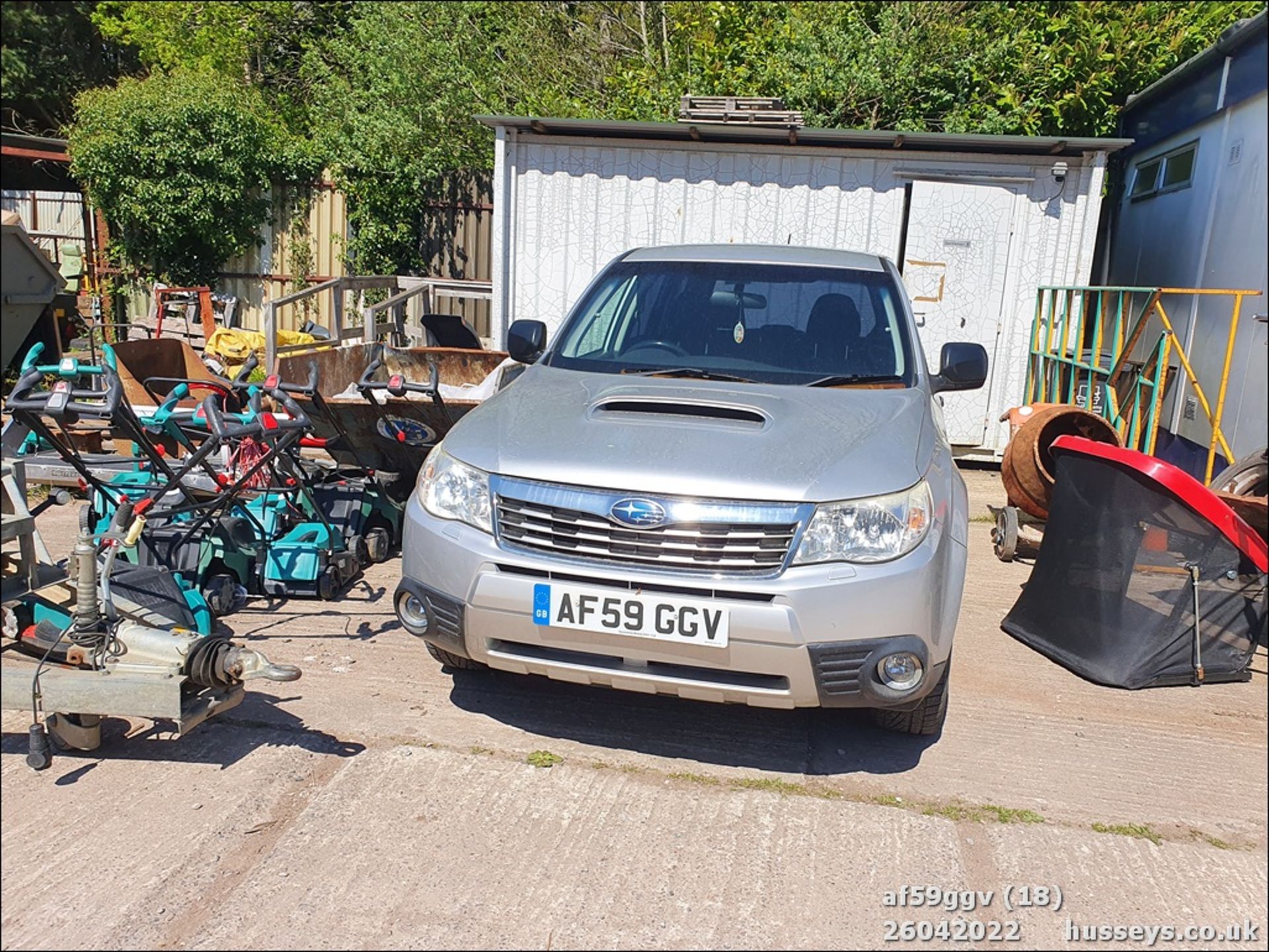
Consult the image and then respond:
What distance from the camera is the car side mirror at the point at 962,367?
14.8 ft

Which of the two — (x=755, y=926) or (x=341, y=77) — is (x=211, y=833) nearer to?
(x=755, y=926)

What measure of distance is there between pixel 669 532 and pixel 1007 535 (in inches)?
148

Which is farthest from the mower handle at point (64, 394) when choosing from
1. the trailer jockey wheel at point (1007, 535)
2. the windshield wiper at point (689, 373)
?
the trailer jockey wheel at point (1007, 535)

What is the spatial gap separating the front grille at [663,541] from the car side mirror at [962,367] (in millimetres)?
1733

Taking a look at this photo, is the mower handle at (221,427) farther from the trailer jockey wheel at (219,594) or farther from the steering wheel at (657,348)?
the steering wheel at (657,348)

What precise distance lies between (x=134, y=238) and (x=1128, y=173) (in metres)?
12.5

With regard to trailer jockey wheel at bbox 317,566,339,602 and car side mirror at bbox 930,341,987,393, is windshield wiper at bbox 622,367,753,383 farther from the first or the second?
trailer jockey wheel at bbox 317,566,339,602

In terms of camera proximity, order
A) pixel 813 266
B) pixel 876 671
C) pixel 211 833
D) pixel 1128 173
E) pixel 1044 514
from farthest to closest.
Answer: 1. pixel 1128 173
2. pixel 1044 514
3. pixel 813 266
4. pixel 876 671
5. pixel 211 833

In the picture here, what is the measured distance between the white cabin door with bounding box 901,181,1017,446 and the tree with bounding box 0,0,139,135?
665cm

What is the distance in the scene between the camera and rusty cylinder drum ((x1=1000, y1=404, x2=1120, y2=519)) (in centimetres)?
615

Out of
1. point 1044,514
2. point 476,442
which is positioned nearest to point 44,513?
point 476,442

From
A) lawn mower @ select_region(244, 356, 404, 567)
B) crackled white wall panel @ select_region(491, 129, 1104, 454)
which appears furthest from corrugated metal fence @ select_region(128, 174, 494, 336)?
lawn mower @ select_region(244, 356, 404, 567)

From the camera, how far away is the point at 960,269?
29.4 ft

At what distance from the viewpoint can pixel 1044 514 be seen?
6281 mm
